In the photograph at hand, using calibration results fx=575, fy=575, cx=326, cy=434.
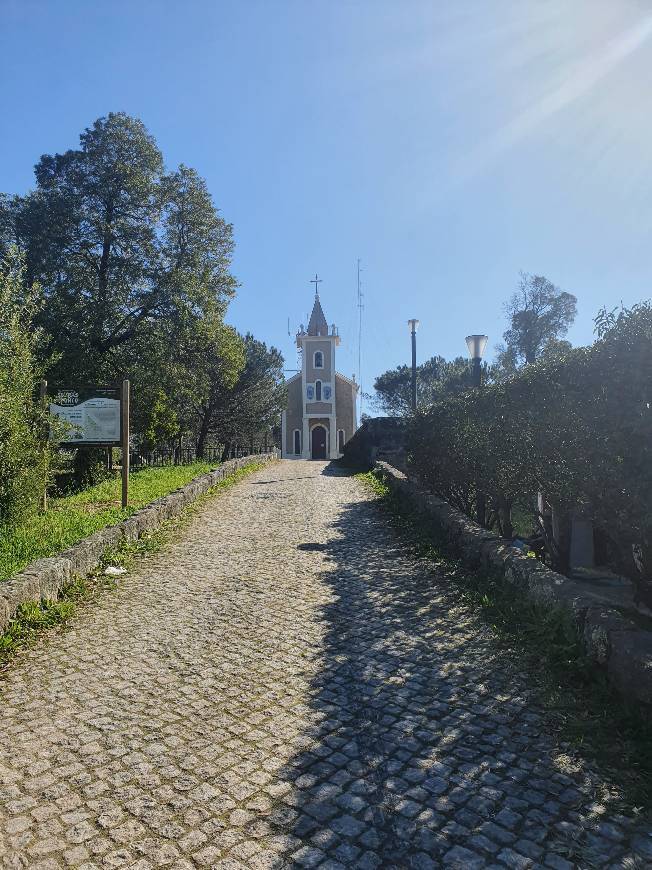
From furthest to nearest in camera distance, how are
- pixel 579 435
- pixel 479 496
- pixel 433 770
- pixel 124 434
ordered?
pixel 479 496 → pixel 124 434 → pixel 579 435 → pixel 433 770

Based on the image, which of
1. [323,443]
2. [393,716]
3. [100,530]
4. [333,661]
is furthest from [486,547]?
[323,443]

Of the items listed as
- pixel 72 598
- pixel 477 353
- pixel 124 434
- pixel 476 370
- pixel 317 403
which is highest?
pixel 317 403

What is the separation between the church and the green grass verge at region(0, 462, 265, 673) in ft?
135

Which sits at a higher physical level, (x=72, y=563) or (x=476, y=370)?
(x=476, y=370)

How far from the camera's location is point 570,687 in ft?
11.6

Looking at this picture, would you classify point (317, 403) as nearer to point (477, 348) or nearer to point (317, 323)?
point (317, 323)

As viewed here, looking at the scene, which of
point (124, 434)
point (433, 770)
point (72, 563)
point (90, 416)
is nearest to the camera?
point (433, 770)

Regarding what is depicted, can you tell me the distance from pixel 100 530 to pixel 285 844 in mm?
5289

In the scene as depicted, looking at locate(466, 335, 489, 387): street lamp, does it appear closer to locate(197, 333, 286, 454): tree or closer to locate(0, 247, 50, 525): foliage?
locate(0, 247, 50, 525): foliage

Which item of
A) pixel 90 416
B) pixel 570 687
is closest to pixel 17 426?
pixel 90 416

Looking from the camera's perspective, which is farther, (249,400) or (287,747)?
(249,400)

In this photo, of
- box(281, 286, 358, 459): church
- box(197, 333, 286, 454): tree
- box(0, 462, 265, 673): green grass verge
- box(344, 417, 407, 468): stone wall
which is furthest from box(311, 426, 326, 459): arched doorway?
box(0, 462, 265, 673): green grass verge

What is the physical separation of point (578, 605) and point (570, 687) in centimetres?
62

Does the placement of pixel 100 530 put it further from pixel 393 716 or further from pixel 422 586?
pixel 393 716
